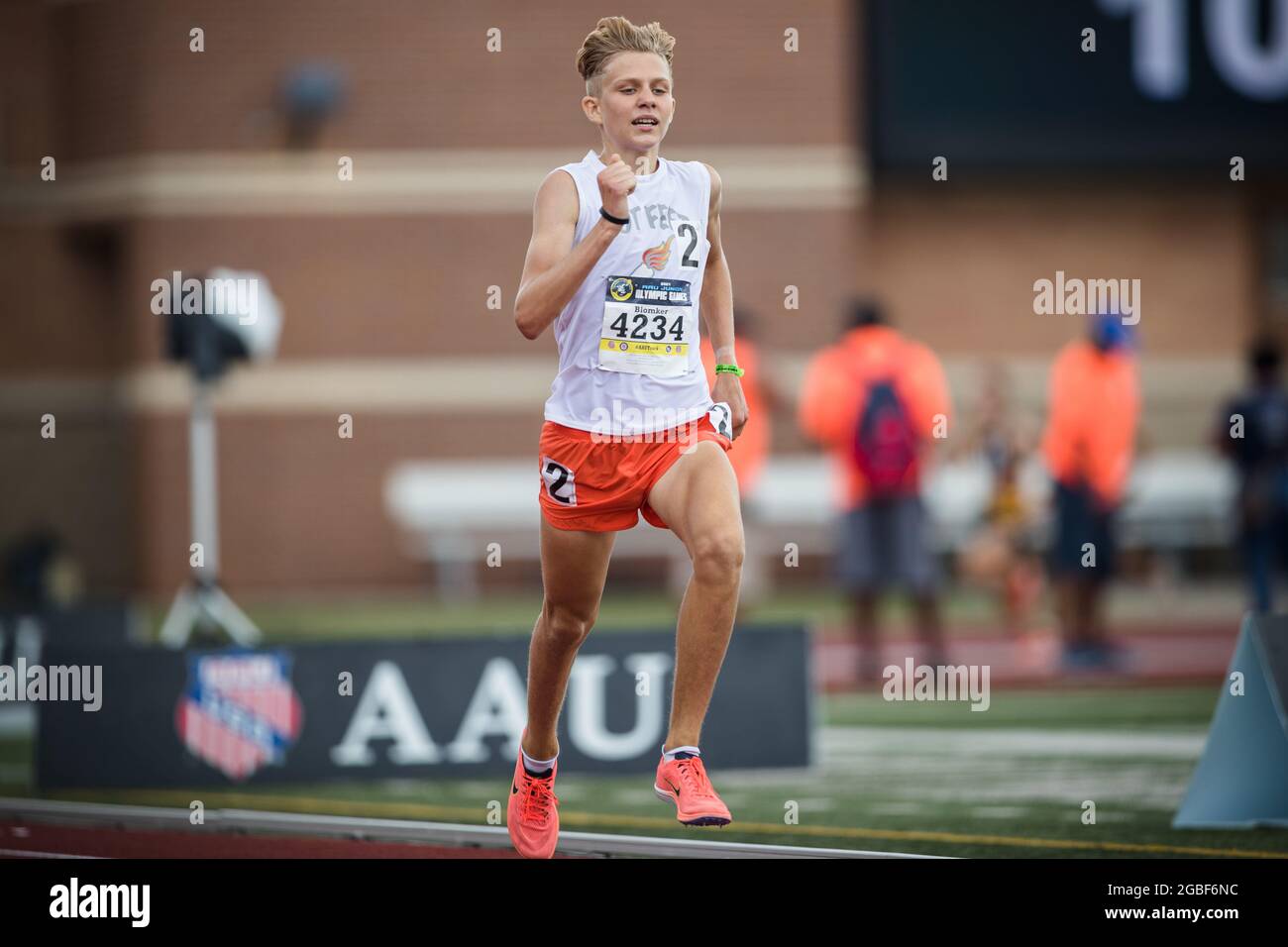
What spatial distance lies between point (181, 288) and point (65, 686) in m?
8.69

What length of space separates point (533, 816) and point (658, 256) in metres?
1.84

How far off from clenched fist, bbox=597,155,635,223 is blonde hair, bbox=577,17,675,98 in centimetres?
47

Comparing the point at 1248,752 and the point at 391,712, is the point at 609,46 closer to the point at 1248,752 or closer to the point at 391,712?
the point at 1248,752

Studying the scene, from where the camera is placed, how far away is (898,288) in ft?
88.5

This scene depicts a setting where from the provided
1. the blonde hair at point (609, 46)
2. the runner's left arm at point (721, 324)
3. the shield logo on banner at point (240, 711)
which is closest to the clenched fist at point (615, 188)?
the blonde hair at point (609, 46)

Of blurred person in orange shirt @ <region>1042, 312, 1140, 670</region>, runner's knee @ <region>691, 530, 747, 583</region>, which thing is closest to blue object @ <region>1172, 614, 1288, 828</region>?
runner's knee @ <region>691, 530, 747, 583</region>

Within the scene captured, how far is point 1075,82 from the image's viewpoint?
2477 centimetres

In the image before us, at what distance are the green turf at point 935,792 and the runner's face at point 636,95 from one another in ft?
8.44

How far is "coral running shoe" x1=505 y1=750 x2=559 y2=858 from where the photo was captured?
6027 mm

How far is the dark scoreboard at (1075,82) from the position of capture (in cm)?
2441

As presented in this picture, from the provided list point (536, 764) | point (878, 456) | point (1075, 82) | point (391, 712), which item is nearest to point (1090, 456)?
point (878, 456)

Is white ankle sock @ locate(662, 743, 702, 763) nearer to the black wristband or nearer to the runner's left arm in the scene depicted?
the runner's left arm

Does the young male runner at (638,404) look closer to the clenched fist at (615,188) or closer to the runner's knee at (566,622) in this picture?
the runner's knee at (566,622)
